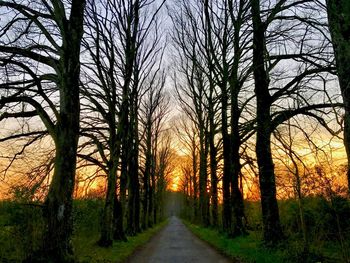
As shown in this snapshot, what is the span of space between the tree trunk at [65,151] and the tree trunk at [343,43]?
5825 mm

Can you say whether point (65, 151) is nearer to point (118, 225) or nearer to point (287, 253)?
point (287, 253)

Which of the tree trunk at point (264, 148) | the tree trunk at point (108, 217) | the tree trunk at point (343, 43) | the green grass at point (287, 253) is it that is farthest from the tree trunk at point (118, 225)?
the tree trunk at point (343, 43)

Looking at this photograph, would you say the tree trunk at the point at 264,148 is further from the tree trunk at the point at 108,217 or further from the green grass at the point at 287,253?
the tree trunk at the point at 108,217

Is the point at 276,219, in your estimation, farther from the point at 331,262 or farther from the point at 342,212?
the point at 331,262

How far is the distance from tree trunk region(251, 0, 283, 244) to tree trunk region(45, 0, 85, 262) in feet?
19.9

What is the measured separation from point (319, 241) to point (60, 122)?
6960 millimetres

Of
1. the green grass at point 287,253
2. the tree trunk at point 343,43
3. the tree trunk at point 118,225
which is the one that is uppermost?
the tree trunk at point 343,43

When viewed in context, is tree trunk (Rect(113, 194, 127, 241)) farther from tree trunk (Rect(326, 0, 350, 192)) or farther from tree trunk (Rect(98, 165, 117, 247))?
tree trunk (Rect(326, 0, 350, 192))

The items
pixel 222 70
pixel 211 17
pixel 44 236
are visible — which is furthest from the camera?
pixel 211 17

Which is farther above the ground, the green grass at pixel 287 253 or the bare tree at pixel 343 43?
the bare tree at pixel 343 43

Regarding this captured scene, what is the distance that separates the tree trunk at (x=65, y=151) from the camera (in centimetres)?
748

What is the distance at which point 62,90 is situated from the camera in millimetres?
8391

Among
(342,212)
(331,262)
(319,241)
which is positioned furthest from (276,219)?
(331,262)

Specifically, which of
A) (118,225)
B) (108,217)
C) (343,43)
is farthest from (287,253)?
(118,225)
